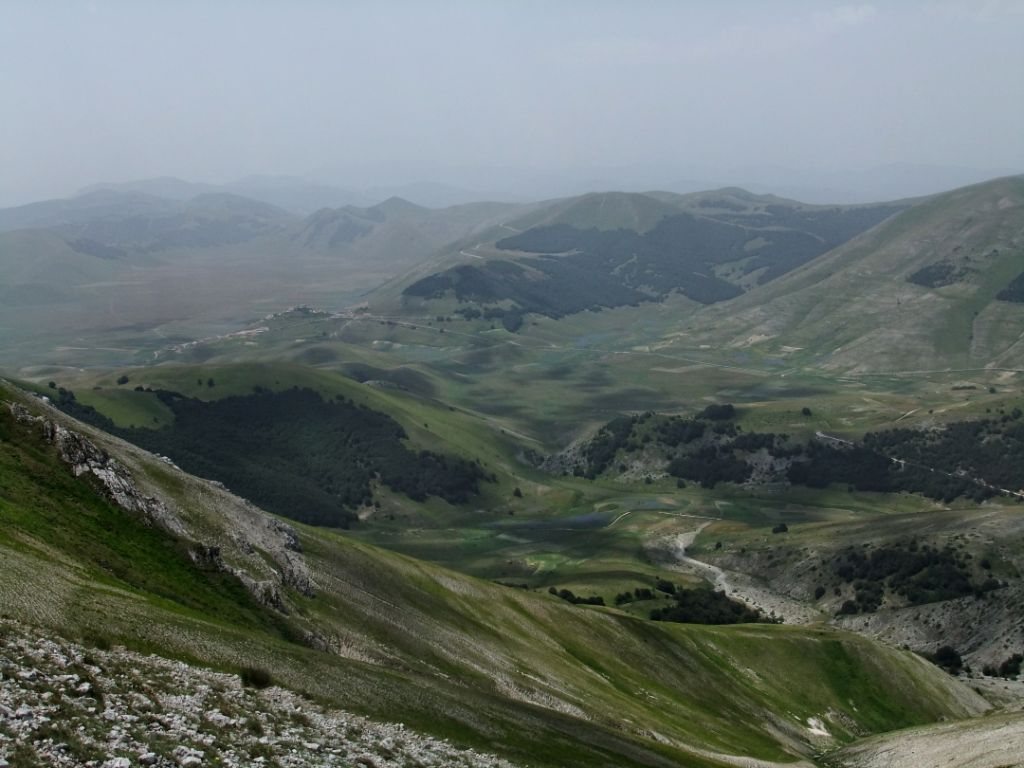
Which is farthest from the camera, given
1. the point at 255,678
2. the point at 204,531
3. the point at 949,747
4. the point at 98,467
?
the point at 949,747

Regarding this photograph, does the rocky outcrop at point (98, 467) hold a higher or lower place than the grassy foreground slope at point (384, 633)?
higher

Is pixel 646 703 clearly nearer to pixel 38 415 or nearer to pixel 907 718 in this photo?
pixel 907 718

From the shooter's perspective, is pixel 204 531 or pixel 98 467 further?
pixel 204 531

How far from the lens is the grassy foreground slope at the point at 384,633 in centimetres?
4041

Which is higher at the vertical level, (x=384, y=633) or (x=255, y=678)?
(x=255, y=678)

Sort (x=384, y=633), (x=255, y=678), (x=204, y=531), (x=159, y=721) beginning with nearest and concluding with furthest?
(x=159, y=721) → (x=255, y=678) → (x=384, y=633) → (x=204, y=531)

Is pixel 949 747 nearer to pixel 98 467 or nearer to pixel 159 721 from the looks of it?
pixel 159 721

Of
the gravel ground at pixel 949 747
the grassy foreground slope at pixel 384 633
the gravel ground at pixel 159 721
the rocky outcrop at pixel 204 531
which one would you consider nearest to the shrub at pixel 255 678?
the gravel ground at pixel 159 721

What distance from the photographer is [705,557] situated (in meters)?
191

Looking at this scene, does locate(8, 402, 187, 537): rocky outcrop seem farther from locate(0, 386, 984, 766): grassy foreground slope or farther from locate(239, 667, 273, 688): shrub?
locate(239, 667, 273, 688): shrub

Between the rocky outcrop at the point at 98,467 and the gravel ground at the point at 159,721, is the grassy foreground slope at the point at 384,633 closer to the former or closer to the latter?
the rocky outcrop at the point at 98,467

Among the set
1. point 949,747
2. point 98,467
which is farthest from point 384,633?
point 949,747

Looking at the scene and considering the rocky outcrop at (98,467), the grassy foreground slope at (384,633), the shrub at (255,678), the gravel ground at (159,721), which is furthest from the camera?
the rocky outcrop at (98,467)

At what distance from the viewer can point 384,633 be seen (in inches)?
2425
